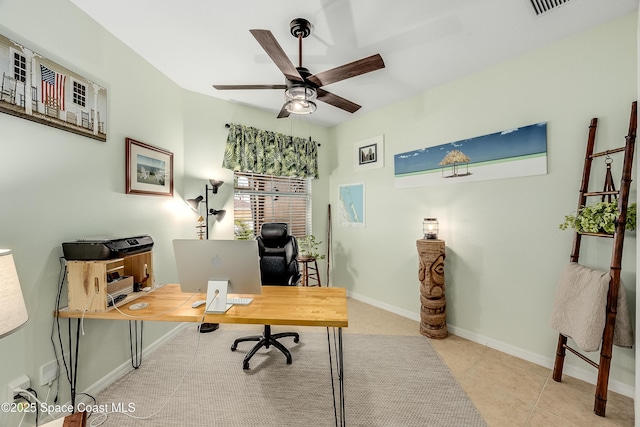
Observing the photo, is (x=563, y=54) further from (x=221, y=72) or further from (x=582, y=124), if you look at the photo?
(x=221, y=72)

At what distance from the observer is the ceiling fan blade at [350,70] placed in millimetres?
1672

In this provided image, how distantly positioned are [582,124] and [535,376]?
2058 millimetres

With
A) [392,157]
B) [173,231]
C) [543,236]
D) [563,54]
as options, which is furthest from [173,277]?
[563,54]

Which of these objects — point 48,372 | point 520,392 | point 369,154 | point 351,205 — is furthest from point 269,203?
point 520,392

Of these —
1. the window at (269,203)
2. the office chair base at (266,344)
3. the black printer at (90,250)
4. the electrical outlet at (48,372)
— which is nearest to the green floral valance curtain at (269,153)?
the window at (269,203)

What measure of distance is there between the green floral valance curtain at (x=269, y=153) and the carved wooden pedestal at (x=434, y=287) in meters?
2.10

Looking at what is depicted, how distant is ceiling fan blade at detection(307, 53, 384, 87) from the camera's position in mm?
1672

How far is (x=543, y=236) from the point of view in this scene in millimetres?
2209

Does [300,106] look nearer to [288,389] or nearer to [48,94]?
[48,94]

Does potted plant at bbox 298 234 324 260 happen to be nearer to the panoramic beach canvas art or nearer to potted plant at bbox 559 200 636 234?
the panoramic beach canvas art

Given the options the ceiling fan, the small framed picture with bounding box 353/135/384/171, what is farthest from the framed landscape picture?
the ceiling fan

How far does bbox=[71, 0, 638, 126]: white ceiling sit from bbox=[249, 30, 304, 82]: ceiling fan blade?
0.42 meters

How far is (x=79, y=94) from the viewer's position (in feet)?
5.79

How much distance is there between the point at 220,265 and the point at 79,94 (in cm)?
158
